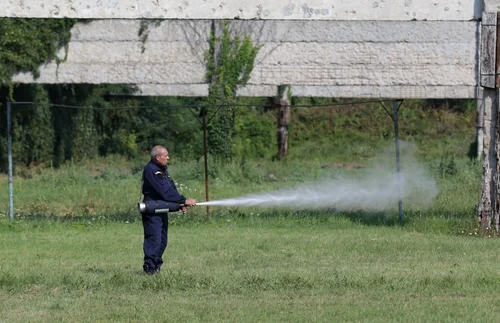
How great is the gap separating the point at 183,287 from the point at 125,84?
887 inches

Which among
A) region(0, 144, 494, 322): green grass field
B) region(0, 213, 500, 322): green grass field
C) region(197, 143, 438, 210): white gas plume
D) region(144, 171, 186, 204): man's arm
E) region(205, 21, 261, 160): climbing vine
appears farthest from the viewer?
region(205, 21, 261, 160): climbing vine

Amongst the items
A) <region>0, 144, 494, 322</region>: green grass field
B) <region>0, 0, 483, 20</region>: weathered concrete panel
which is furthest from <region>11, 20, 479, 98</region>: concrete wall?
<region>0, 0, 483, 20</region>: weathered concrete panel

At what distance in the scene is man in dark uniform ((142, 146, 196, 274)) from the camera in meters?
12.7

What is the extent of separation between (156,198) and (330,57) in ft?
65.9

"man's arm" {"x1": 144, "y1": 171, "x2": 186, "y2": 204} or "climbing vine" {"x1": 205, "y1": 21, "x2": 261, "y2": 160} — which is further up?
"climbing vine" {"x1": 205, "y1": 21, "x2": 261, "y2": 160}

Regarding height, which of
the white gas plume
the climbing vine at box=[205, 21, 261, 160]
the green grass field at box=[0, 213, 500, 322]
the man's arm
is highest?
the climbing vine at box=[205, 21, 261, 160]

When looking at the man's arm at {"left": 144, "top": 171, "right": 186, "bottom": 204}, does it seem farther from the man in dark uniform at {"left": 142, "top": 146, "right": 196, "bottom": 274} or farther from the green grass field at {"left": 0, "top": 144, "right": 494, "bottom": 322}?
the green grass field at {"left": 0, "top": 144, "right": 494, "bottom": 322}

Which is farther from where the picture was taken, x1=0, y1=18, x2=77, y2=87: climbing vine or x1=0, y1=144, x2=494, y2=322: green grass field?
x1=0, y1=18, x2=77, y2=87: climbing vine

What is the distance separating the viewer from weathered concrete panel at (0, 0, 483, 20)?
17484 mm

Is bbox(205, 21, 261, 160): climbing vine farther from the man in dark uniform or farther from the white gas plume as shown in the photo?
the man in dark uniform

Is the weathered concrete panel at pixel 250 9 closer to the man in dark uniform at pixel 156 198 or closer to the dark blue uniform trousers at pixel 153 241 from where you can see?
the man in dark uniform at pixel 156 198

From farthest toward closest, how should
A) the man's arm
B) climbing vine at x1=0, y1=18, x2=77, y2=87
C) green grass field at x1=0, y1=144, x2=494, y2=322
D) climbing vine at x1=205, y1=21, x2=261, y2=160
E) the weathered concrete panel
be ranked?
climbing vine at x1=205, y1=21, x2=261, y2=160 < climbing vine at x1=0, y1=18, x2=77, y2=87 < the weathered concrete panel < the man's arm < green grass field at x1=0, y1=144, x2=494, y2=322

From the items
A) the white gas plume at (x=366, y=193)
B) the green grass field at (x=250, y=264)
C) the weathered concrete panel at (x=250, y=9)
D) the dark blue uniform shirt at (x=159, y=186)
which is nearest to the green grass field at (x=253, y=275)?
the green grass field at (x=250, y=264)

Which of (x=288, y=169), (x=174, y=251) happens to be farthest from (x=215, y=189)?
(x=174, y=251)
